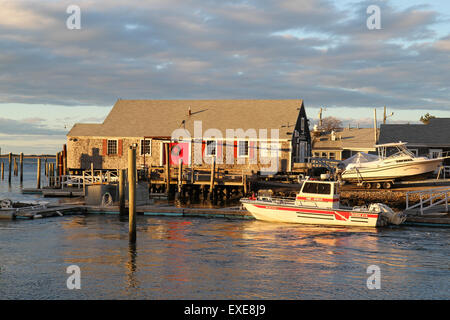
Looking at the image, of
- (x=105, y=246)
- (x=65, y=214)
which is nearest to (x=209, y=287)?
(x=105, y=246)

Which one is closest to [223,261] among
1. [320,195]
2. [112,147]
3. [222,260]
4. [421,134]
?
[222,260]

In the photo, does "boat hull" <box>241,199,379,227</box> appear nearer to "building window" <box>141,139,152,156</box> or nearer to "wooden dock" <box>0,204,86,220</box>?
"wooden dock" <box>0,204,86,220</box>

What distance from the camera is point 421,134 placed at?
56.8 meters

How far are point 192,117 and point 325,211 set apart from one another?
26051mm

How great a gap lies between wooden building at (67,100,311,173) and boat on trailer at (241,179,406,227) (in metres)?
16.5

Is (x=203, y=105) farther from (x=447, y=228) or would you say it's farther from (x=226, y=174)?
(x=447, y=228)

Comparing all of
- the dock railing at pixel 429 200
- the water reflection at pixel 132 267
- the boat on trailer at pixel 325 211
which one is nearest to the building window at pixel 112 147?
the boat on trailer at pixel 325 211

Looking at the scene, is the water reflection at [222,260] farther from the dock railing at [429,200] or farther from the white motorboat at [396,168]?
the white motorboat at [396,168]

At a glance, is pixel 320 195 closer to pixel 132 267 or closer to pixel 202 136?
pixel 132 267

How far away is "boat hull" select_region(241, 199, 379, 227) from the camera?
2600cm

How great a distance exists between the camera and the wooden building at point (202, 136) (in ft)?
151

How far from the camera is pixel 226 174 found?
1666 inches

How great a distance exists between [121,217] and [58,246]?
798cm
